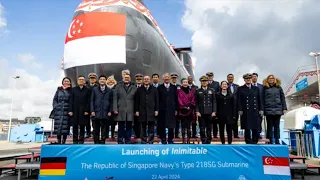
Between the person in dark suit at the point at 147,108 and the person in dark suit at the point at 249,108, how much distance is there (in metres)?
2.18

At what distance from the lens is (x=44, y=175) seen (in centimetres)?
491

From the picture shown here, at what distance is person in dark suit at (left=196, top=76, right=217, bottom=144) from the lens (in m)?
6.58

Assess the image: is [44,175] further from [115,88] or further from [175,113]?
[175,113]

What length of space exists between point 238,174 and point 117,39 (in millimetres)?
7686

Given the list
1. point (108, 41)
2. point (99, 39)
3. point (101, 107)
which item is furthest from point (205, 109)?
point (99, 39)

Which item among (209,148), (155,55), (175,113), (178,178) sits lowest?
(178,178)

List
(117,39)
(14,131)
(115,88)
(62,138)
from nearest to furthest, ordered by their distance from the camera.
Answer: (115,88) → (62,138) → (117,39) → (14,131)

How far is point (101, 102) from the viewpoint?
20.5ft

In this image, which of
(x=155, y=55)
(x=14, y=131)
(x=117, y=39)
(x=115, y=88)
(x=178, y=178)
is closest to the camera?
(x=178, y=178)

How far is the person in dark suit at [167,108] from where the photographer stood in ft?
20.9

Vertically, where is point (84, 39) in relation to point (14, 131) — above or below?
above

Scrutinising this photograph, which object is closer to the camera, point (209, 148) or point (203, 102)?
point (209, 148)

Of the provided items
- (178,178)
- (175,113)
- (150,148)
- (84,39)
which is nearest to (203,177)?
(178,178)

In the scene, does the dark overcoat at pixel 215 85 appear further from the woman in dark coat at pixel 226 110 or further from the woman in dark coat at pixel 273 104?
the woman in dark coat at pixel 273 104
